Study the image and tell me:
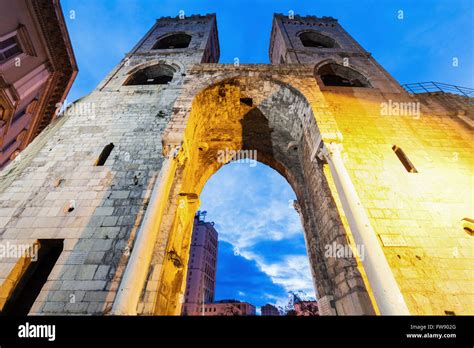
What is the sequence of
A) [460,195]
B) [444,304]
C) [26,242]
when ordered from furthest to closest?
Result: [460,195], [26,242], [444,304]

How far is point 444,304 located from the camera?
4059 millimetres

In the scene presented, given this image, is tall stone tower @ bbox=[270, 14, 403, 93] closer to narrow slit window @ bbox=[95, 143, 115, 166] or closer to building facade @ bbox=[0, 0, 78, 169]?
narrow slit window @ bbox=[95, 143, 115, 166]

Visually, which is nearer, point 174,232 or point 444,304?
point 444,304

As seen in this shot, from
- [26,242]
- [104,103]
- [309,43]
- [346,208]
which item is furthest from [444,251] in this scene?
[309,43]

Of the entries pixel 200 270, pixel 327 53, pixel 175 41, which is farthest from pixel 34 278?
pixel 200 270

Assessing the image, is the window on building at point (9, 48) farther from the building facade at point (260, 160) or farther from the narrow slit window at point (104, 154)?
the narrow slit window at point (104, 154)

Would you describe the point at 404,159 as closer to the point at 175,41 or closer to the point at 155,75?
the point at 155,75

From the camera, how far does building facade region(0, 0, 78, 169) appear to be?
1007cm

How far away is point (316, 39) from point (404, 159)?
511 inches

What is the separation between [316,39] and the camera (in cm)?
1530
